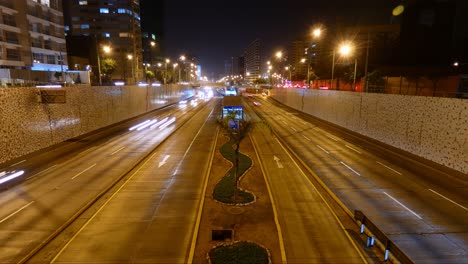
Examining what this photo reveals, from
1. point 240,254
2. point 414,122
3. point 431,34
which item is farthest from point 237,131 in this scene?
point 431,34

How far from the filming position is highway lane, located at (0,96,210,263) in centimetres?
1447

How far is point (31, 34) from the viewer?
66500 mm

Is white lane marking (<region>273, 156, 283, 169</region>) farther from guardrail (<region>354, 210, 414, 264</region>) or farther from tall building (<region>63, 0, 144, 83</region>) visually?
tall building (<region>63, 0, 144, 83</region>)

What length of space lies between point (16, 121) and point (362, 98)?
39119mm

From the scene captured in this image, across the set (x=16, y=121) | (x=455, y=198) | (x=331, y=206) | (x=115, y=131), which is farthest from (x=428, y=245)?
(x=115, y=131)

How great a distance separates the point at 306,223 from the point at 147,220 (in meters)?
8.87

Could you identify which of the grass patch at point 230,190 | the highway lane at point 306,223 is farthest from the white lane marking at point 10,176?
the highway lane at point 306,223

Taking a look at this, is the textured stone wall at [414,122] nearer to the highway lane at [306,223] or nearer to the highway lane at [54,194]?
the highway lane at [306,223]

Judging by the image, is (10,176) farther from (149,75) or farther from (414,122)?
(149,75)

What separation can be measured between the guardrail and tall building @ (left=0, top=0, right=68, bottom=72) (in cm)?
5725

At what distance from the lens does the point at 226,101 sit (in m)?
45.6

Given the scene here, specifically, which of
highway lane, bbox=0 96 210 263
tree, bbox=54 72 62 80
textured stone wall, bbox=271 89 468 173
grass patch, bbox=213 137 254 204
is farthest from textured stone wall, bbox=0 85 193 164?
textured stone wall, bbox=271 89 468 173

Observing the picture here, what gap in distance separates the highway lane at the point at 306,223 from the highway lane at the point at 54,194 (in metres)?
12.2

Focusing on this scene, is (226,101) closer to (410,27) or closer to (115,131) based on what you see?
(115,131)
